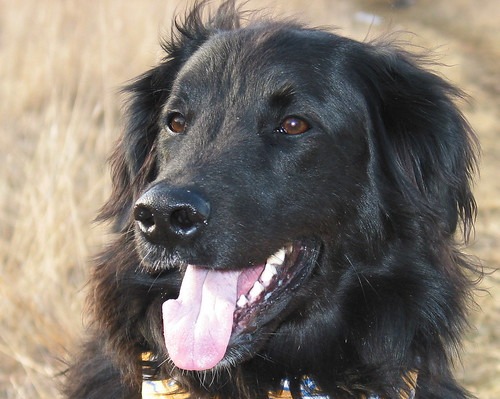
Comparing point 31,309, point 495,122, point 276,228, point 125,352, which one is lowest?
point 495,122

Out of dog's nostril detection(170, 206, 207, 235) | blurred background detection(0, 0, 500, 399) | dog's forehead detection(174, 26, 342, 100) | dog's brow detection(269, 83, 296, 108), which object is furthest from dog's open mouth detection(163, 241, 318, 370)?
blurred background detection(0, 0, 500, 399)

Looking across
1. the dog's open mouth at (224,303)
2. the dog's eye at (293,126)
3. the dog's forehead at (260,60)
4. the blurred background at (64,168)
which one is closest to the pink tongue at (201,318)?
the dog's open mouth at (224,303)

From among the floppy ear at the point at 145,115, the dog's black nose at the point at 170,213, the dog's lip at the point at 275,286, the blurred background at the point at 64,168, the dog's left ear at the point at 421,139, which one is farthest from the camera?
the blurred background at the point at 64,168

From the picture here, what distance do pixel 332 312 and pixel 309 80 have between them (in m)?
0.96

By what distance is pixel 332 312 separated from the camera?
3.42m

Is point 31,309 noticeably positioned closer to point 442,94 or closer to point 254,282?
point 254,282

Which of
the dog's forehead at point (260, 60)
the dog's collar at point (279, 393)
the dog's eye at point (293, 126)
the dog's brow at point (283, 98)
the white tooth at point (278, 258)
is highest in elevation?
the dog's forehead at point (260, 60)

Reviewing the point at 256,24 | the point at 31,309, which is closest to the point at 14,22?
the point at 31,309

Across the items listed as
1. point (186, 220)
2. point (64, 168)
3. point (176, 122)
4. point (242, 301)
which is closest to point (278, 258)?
point (242, 301)

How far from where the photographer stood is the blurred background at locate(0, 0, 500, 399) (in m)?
5.26

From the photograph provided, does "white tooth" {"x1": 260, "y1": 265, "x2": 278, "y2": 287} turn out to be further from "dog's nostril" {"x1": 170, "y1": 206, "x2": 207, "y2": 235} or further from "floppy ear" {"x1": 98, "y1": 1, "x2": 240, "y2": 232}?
"floppy ear" {"x1": 98, "y1": 1, "x2": 240, "y2": 232}

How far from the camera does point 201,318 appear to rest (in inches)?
123

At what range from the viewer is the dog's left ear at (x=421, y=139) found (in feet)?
11.2

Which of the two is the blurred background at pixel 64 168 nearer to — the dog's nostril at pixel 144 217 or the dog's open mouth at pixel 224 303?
the dog's open mouth at pixel 224 303
